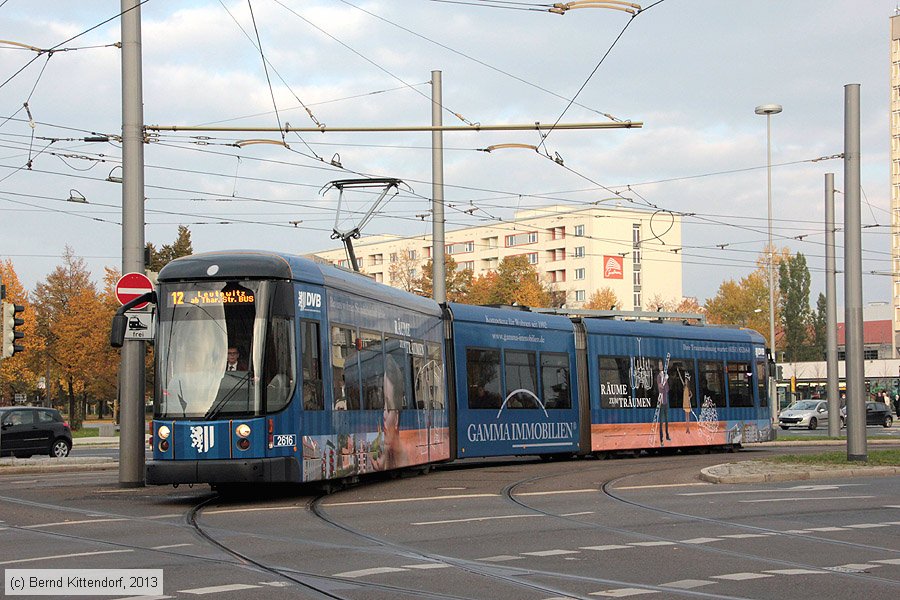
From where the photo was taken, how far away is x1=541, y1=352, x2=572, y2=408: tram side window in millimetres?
26906

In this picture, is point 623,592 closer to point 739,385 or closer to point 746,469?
point 746,469

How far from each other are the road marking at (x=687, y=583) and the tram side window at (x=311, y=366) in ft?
26.2

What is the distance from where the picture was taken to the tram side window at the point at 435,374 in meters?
22.6

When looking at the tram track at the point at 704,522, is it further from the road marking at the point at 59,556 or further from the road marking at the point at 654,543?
Result: the road marking at the point at 59,556

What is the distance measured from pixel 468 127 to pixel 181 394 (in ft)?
25.3

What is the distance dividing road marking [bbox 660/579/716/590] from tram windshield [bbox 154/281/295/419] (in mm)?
7745

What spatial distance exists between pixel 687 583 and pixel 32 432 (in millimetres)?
27811

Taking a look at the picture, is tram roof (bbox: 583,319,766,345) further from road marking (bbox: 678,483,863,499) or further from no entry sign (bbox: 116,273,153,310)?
no entry sign (bbox: 116,273,153,310)

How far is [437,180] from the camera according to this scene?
28.9 metres

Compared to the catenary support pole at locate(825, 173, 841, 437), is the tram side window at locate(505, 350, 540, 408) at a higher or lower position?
lower

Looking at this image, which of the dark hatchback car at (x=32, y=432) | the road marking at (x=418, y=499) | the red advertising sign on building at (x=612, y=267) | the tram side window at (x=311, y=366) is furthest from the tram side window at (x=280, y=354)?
the red advertising sign on building at (x=612, y=267)

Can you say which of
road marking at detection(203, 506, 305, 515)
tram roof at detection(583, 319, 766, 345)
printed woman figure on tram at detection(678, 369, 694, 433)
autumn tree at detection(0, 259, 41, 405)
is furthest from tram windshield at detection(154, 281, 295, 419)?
autumn tree at detection(0, 259, 41, 405)

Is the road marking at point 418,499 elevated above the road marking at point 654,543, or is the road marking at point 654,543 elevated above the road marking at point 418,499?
the road marking at point 654,543

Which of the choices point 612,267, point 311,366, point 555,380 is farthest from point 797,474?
point 612,267
